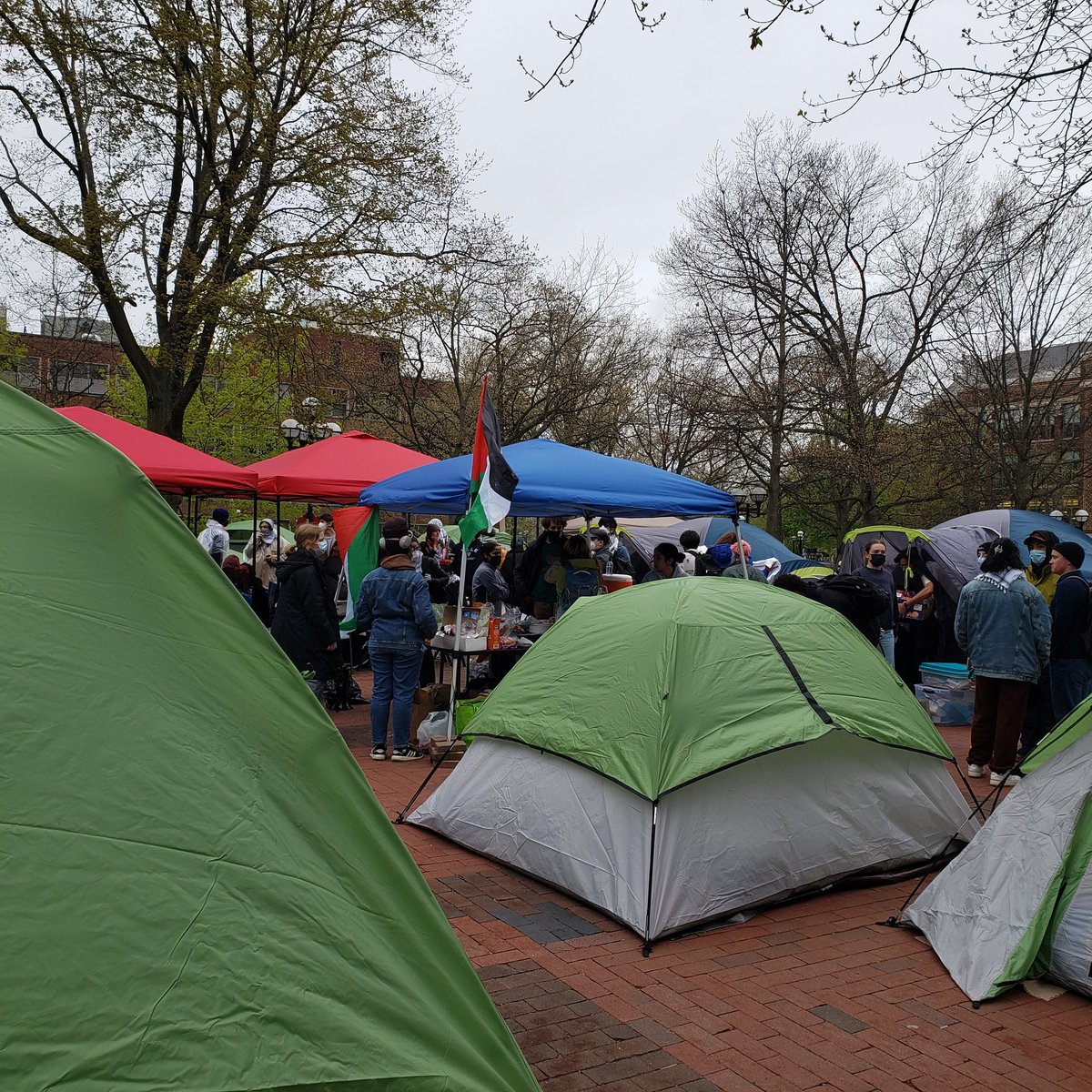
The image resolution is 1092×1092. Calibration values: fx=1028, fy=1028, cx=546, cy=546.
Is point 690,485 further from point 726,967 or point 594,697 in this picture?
point 726,967

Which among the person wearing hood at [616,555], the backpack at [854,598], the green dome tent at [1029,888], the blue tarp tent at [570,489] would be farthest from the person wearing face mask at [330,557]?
the green dome tent at [1029,888]

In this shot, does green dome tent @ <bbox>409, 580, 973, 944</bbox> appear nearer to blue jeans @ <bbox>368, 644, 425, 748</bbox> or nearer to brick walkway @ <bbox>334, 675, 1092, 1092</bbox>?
brick walkway @ <bbox>334, 675, 1092, 1092</bbox>

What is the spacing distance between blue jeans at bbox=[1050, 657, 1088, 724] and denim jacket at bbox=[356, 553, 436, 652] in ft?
17.4

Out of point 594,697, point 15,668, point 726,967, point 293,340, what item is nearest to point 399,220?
point 293,340

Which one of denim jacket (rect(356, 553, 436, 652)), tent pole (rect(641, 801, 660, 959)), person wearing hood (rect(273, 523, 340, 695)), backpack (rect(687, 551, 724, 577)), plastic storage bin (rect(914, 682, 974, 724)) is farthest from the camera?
backpack (rect(687, 551, 724, 577))

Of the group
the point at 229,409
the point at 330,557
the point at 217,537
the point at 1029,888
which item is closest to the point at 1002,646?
the point at 1029,888

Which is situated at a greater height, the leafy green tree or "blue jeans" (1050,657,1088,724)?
the leafy green tree

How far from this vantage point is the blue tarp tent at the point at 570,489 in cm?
950

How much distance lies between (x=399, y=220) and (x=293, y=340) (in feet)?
9.52

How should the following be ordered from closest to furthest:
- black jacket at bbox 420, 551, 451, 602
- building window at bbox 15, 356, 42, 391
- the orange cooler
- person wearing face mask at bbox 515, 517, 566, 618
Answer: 1. the orange cooler
2. person wearing face mask at bbox 515, 517, 566, 618
3. black jacket at bbox 420, 551, 451, 602
4. building window at bbox 15, 356, 42, 391

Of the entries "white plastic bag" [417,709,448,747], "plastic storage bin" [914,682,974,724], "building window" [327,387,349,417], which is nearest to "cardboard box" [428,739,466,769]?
"white plastic bag" [417,709,448,747]

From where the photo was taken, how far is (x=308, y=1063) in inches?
81.1

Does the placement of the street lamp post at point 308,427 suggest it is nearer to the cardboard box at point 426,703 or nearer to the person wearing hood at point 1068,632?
the cardboard box at point 426,703

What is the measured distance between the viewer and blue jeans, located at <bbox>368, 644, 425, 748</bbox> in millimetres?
8500
